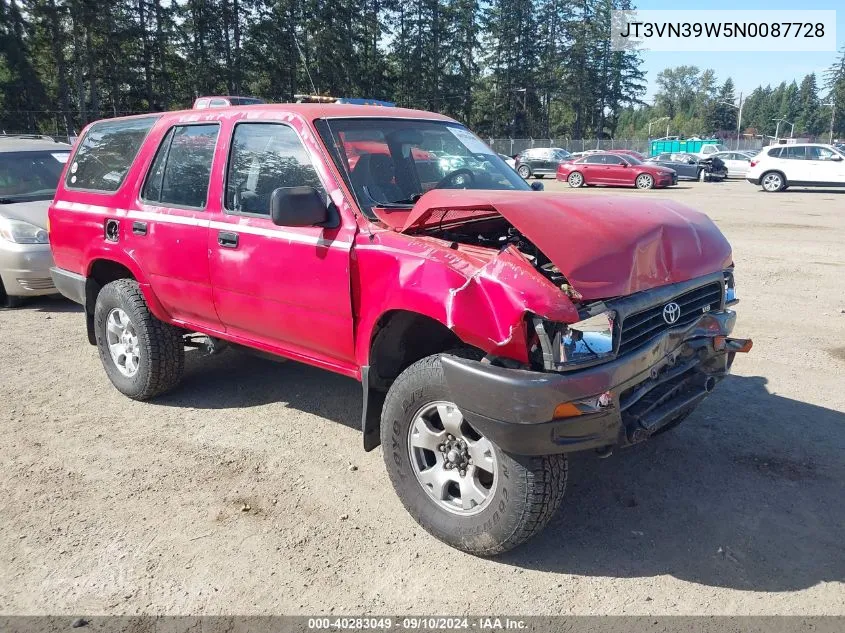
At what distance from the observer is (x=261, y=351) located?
4.44 metres

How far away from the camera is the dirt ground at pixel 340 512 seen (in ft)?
9.66

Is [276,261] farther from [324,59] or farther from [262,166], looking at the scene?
[324,59]

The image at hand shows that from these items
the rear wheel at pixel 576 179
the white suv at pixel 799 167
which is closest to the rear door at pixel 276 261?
the white suv at pixel 799 167

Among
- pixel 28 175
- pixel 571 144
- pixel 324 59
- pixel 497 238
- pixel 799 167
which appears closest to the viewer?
pixel 497 238

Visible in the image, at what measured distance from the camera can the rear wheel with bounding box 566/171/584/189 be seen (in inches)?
1143

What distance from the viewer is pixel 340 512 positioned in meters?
3.59

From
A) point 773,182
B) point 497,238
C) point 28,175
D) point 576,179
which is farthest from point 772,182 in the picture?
point 497,238

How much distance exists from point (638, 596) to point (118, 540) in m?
2.46

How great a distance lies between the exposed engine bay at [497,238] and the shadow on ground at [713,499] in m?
1.31

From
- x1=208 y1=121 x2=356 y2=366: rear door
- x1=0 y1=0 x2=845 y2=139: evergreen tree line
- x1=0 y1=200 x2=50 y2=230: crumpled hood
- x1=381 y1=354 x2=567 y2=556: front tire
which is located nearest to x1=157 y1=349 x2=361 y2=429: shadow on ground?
x1=208 y1=121 x2=356 y2=366: rear door

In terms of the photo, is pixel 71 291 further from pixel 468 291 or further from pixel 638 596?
pixel 638 596

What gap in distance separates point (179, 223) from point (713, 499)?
3587 mm

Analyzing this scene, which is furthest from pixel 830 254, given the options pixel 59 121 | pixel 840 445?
pixel 59 121

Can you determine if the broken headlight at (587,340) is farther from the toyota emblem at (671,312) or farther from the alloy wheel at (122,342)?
the alloy wheel at (122,342)
